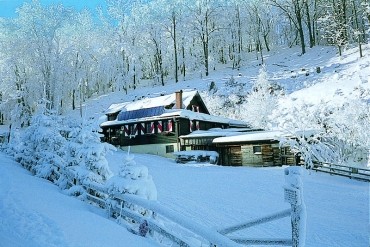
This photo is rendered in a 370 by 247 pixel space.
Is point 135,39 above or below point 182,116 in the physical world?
above

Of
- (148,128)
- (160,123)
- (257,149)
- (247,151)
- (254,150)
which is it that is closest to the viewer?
(257,149)

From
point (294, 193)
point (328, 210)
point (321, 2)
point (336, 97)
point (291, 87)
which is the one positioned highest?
point (321, 2)

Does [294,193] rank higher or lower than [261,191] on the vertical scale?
higher

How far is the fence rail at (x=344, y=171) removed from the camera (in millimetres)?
21391

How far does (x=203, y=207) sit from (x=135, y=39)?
54.3 meters

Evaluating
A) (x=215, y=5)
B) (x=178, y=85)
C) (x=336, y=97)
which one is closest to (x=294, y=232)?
(x=336, y=97)

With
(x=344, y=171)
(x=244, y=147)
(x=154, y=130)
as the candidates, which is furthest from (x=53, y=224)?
(x=154, y=130)

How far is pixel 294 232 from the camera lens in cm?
577

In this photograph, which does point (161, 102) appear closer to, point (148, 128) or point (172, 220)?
point (148, 128)

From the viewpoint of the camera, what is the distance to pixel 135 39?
62938mm

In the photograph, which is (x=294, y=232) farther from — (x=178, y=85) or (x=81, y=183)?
(x=178, y=85)

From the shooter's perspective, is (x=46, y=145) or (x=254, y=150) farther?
(x=254, y=150)

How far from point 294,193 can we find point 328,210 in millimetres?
10778

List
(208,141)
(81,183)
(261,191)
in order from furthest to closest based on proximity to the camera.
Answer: (208,141), (261,191), (81,183)
